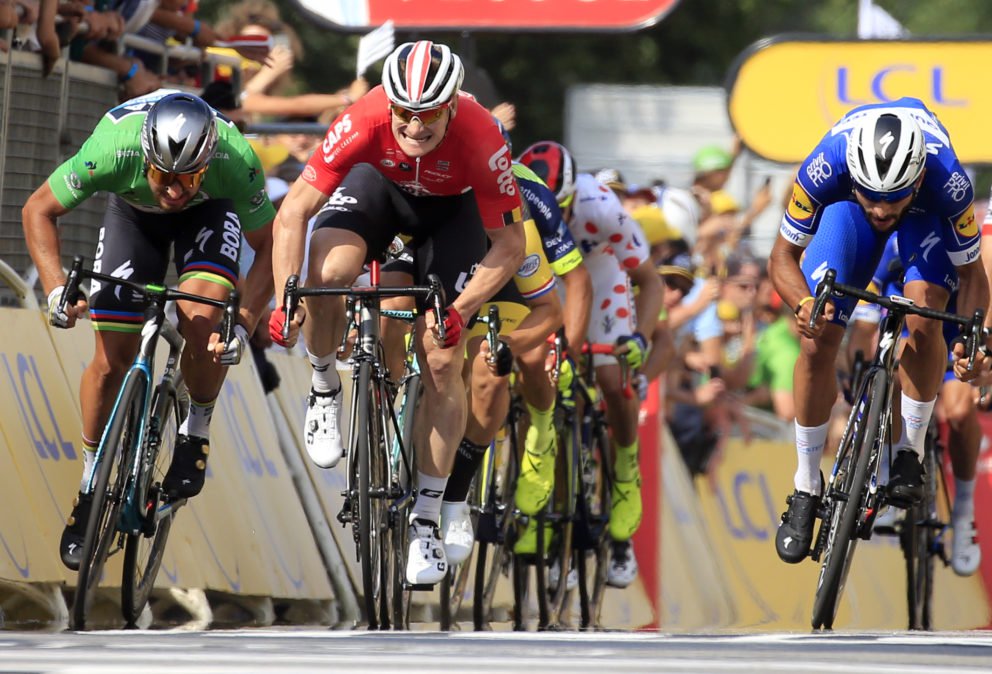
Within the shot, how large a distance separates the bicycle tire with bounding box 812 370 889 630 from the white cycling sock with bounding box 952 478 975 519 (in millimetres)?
3378

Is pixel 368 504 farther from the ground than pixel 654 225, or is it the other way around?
pixel 654 225

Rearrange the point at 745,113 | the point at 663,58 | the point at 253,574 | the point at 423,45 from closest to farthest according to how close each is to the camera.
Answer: the point at 423,45 < the point at 253,574 < the point at 745,113 < the point at 663,58

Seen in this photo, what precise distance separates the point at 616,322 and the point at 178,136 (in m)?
4.66

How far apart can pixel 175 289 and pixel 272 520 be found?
2589 mm

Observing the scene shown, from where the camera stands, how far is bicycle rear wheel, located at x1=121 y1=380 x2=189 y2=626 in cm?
905

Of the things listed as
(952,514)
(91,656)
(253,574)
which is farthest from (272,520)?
(91,656)

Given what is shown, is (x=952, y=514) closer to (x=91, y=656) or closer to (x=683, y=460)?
(x=683, y=460)

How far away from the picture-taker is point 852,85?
65.4 ft

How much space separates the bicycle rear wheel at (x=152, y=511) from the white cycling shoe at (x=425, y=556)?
41.9 inches

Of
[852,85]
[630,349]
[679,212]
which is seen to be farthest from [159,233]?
[852,85]

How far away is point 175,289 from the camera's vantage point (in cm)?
907

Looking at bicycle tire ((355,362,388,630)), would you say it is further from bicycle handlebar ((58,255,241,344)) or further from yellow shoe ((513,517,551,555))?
yellow shoe ((513,517,551,555))

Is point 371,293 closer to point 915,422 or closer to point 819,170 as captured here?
point 819,170

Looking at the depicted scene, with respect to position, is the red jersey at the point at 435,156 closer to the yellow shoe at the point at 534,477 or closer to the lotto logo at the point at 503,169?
the lotto logo at the point at 503,169
